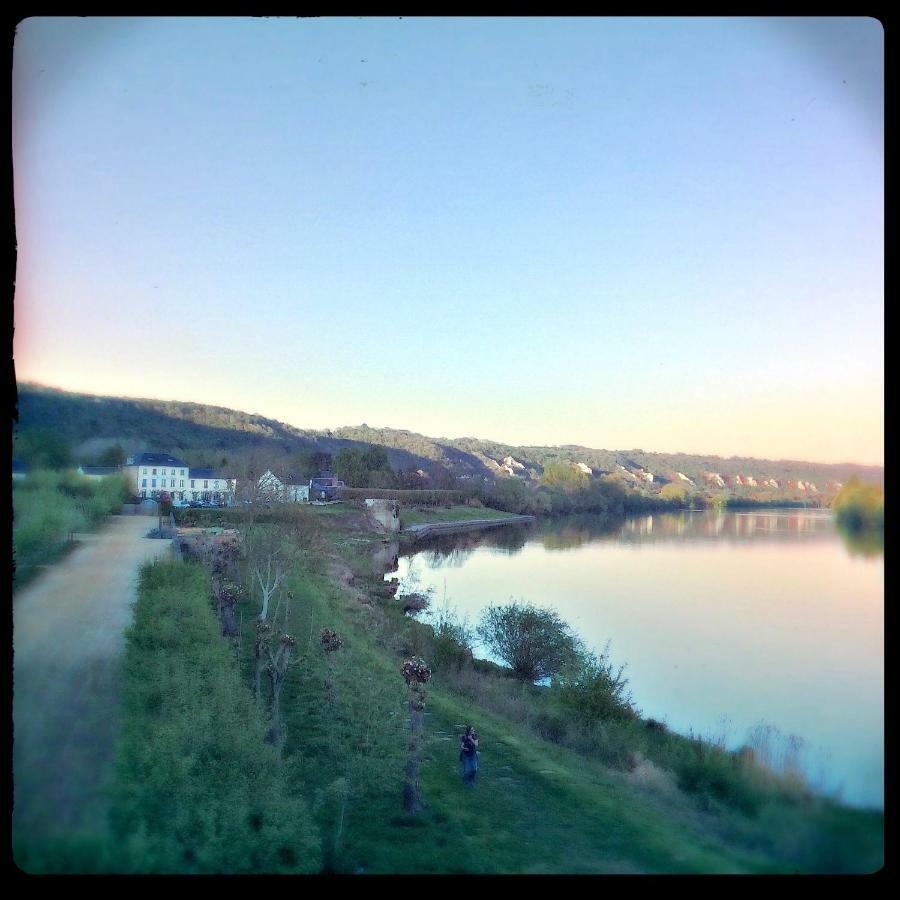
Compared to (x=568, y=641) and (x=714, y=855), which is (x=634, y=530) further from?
(x=714, y=855)

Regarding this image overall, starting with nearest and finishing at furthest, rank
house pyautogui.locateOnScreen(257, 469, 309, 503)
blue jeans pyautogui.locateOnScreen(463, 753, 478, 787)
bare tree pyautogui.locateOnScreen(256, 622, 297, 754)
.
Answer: bare tree pyautogui.locateOnScreen(256, 622, 297, 754) < blue jeans pyautogui.locateOnScreen(463, 753, 478, 787) < house pyautogui.locateOnScreen(257, 469, 309, 503)

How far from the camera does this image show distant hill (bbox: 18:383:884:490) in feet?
8.69

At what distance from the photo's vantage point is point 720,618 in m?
6.43

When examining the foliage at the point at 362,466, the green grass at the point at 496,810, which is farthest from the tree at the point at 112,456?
the foliage at the point at 362,466

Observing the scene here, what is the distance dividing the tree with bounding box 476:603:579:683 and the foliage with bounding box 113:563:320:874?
5.06m

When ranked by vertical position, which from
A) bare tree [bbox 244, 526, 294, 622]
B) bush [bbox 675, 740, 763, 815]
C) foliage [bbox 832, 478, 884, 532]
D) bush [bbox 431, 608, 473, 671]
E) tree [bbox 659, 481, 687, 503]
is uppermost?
foliage [bbox 832, 478, 884, 532]

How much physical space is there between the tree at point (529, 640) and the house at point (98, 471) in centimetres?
585

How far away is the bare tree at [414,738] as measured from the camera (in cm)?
345

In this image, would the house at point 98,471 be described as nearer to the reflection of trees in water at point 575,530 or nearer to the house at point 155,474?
the house at point 155,474

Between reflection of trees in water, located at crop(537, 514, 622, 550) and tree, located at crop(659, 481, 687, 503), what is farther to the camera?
reflection of trees in water, located at crop(537, 514, 622, 550)

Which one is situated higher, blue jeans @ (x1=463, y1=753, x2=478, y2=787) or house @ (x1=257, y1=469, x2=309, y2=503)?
house @ (x1=257, y1=469, x2=309, y2=503)

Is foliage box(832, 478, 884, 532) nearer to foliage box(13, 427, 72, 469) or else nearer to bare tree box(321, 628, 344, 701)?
foliage box(13, 427, 72, 469)

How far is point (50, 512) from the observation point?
265cm

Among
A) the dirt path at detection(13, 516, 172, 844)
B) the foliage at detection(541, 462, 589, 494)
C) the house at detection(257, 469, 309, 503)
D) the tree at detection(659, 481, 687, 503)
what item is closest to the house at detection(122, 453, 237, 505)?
the house at detection(257, 469, 309, 503)
